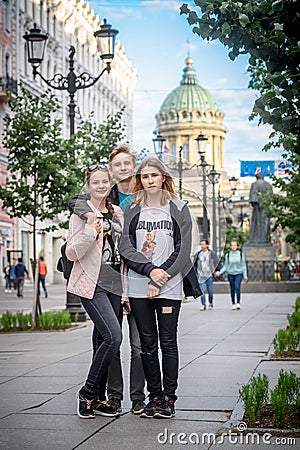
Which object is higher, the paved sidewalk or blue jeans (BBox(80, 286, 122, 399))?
blue jeans (BBox(80, 286, 122, 399))

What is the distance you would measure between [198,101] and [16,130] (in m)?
124

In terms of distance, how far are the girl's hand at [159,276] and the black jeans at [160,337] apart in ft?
0.55

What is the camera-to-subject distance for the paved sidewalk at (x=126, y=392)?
243 inches

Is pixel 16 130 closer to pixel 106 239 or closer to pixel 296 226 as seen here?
pixel 296 226

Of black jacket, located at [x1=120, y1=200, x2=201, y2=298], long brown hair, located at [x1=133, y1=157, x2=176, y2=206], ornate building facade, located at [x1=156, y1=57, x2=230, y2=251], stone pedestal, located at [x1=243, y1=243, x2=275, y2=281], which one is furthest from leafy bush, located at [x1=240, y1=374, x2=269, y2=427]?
ornate building facade, located at [x1=156, y1=57, x2=230, y2=251]

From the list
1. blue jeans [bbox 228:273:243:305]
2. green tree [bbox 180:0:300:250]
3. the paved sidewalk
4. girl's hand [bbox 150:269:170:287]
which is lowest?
the paved sidewalk

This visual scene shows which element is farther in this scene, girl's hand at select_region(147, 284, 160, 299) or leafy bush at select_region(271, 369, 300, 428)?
girl's hand at select_region(147, 284, 160, 299)

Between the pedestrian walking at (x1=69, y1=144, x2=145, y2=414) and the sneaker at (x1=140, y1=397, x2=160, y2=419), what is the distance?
0.20m

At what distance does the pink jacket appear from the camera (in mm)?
7086

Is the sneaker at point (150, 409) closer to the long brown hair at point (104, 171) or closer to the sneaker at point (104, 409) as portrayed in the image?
the sneaker at point (104, 409)

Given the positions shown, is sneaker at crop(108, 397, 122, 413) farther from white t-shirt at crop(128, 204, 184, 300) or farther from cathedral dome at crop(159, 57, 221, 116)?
cathedral dome at crop(159, 57, 221, 116)

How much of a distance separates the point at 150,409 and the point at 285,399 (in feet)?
3.39

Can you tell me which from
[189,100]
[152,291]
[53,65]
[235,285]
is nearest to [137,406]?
[152,291]

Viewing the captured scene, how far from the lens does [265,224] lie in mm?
43812
